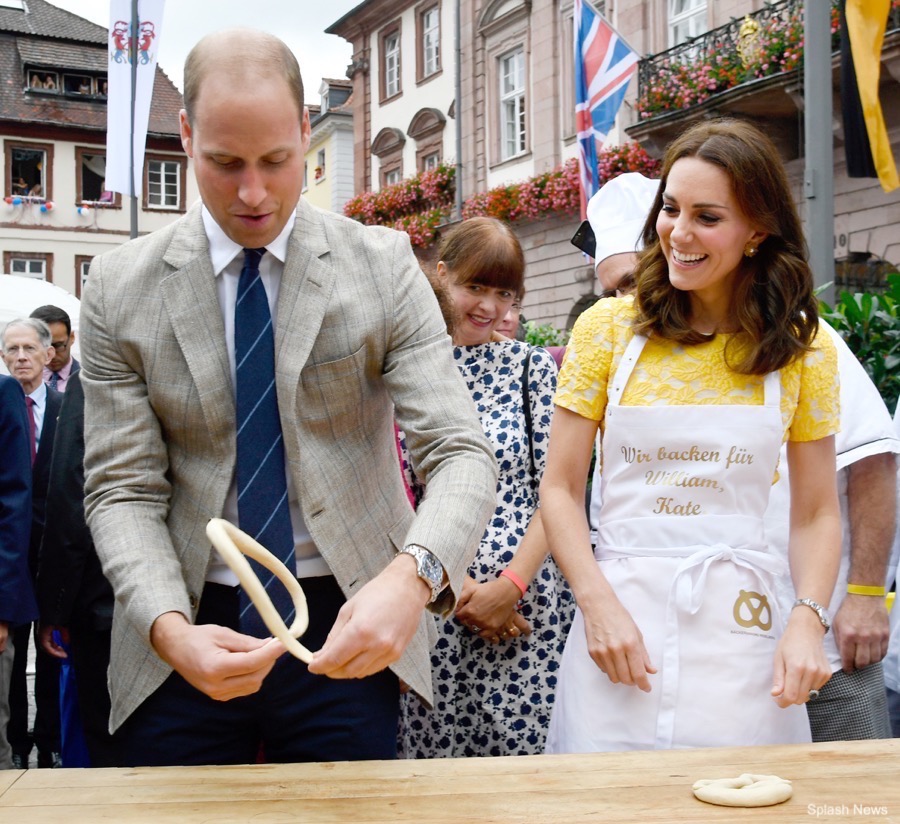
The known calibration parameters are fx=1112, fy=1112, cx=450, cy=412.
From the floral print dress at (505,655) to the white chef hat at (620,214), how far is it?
0.89m

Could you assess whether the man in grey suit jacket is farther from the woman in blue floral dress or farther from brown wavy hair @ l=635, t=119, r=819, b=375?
the woman in blue floral dress

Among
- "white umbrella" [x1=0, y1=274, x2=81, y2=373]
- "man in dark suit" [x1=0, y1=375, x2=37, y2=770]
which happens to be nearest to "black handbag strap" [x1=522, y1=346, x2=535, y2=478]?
"man in dark suit" [x1=0, y1=375, x2=37, y2=770]

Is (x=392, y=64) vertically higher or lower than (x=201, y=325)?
higher

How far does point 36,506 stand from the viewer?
5.12 metres

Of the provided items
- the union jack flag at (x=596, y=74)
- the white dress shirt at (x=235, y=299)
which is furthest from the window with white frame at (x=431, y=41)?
the white dress shirt at (x=235, y=299)

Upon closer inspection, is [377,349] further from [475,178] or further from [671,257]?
[475,178]

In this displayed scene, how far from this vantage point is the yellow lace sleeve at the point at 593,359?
7.80 ft

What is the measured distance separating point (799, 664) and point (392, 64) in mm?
28989

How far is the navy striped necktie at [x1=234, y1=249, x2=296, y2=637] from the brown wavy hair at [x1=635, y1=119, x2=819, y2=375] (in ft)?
2.69

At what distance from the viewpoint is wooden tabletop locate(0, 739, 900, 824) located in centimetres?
154

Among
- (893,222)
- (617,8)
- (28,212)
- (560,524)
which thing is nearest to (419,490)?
(560,524)

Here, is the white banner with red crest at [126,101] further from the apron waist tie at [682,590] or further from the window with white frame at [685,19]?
the apron waist tie at [682,590]

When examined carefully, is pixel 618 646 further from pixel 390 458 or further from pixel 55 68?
pixel 55 68

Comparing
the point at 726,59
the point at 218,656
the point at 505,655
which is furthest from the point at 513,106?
the point at 218,656
